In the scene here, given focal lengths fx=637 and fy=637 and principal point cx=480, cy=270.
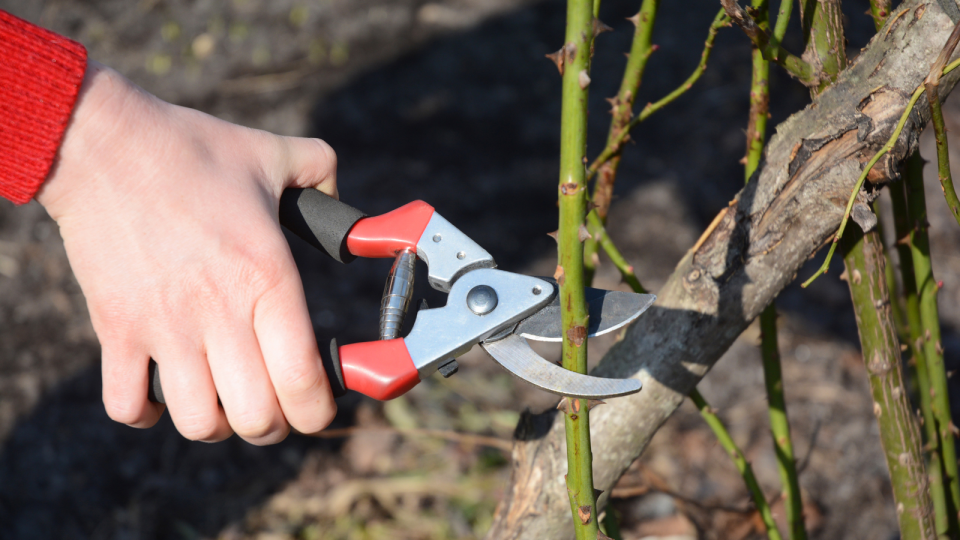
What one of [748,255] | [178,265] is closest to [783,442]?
[748,255]

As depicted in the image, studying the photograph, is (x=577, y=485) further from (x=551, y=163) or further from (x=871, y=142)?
(x=551, y=163)

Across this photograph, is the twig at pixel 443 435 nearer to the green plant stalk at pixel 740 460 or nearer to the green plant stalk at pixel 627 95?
the green plant stalk at pixel 740 460

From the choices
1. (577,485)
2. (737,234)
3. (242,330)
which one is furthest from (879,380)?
(242,330)

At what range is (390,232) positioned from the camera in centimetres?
120

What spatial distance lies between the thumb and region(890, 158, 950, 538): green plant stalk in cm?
Answer: 102

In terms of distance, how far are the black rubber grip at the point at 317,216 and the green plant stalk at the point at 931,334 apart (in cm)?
102

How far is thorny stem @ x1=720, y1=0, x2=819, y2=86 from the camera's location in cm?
91

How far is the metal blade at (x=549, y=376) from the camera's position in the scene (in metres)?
0.89

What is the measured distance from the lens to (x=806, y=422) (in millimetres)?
2264

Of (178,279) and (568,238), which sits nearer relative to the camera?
(568,238)

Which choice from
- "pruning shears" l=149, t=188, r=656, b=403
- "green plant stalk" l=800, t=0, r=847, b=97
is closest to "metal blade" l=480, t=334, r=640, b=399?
"pruning shears" l=149, t=188, r=656, b=403

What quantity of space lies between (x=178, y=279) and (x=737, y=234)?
86cm

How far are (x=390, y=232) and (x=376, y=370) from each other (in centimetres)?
28

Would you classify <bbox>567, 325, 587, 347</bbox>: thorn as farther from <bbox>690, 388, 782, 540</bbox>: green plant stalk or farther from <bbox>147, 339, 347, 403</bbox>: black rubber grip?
<bbox>690, 388, 782, 540</bbox>: green plant stalk
